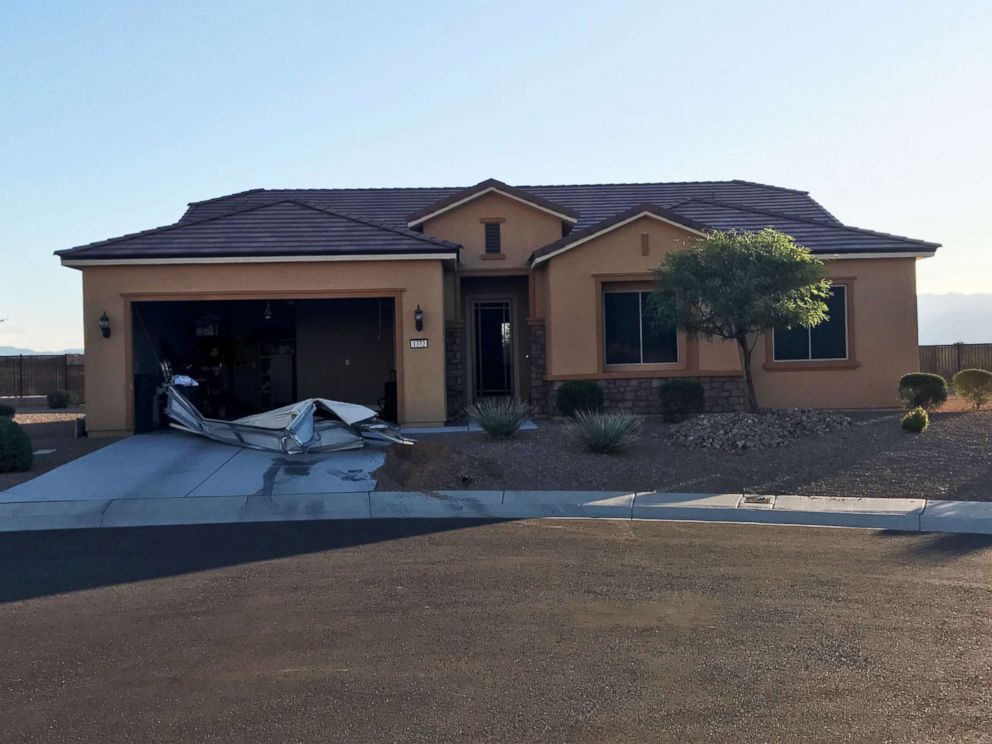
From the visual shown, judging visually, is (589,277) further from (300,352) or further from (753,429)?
(300,352)

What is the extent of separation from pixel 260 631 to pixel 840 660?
4.03 metres

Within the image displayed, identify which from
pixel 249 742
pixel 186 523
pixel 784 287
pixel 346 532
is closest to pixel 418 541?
pixel 346 532

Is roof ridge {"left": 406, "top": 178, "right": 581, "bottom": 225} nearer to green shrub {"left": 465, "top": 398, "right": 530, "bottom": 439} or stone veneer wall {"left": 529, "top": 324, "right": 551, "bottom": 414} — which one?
stone veneer wall {"left": 529, "top": 324, "right": 551, "bottom": 414}

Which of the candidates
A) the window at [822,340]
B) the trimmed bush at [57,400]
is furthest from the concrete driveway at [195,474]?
the trimmed bush at [57,400]

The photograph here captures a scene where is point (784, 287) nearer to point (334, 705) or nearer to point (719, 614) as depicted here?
point (719, 614)

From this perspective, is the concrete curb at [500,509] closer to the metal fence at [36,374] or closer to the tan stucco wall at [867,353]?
the tan stucco wall at [867,353]

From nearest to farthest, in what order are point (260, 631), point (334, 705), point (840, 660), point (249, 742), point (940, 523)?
point (249, 742) → point (334, 705) → point (840, 660) → point (260, 631) → point (940, 523)

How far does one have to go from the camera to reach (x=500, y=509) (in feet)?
41.3

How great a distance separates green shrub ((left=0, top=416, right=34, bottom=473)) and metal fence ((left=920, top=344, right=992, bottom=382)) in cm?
2507

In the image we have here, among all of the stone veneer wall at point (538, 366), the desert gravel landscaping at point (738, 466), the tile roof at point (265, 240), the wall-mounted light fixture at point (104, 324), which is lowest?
the desert gravel landscaping at point (738, 466)

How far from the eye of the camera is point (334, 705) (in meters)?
5.76

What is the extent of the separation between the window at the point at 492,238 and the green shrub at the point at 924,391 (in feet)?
29.7

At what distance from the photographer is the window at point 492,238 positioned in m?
22.5

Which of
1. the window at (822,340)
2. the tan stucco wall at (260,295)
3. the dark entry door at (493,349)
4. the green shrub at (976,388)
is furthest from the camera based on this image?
the dark entry door at (493,349)
